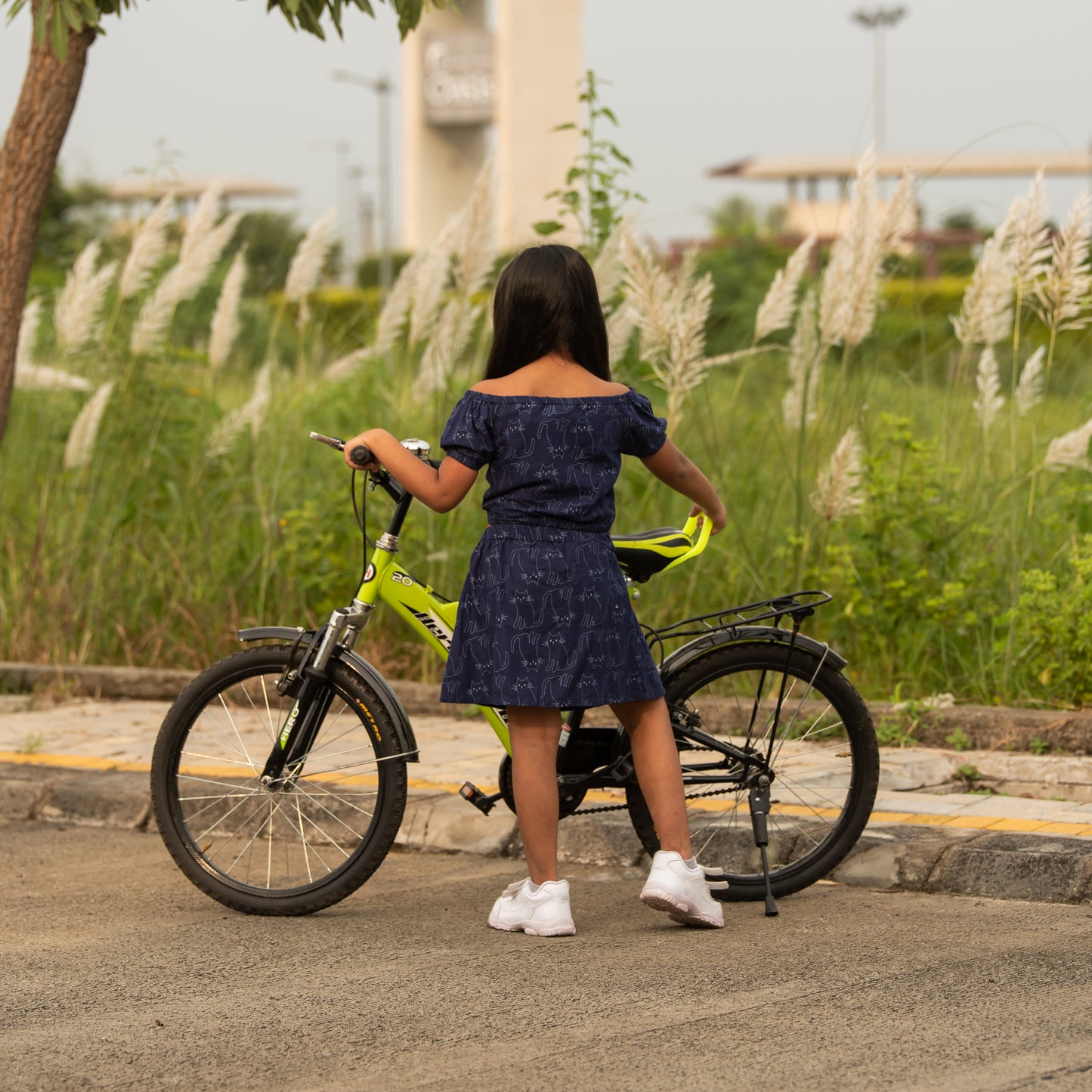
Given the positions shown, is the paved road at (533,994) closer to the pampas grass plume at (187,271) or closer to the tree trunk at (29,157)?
the tree trunk at (29,157)

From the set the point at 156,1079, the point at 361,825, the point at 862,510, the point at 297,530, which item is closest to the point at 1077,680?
the point at 862,510

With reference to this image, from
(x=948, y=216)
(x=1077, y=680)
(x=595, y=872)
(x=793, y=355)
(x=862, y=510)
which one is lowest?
(x=595, y=872)

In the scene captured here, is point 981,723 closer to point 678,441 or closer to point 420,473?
point 678,441

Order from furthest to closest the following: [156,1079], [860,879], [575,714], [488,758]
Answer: [488,758]
[860,879]
[575,714]
[156,1079]

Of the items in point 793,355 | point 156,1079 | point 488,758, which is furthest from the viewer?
point 793,355

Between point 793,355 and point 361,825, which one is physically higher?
point 793,355

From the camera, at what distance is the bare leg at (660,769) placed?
4293 mm

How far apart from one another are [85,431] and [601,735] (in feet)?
14.1

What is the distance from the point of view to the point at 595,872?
506cm

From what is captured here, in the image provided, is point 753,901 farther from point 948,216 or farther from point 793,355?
point 948,216

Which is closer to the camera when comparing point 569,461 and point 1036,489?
point 569,461

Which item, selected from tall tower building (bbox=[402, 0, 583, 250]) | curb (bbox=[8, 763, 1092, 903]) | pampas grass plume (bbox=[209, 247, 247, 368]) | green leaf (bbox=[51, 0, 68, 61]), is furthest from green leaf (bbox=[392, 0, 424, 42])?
tall tower building (bbox=[402, 0, 583, 250])

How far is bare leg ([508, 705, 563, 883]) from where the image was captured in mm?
4270

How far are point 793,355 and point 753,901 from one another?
130 inches
